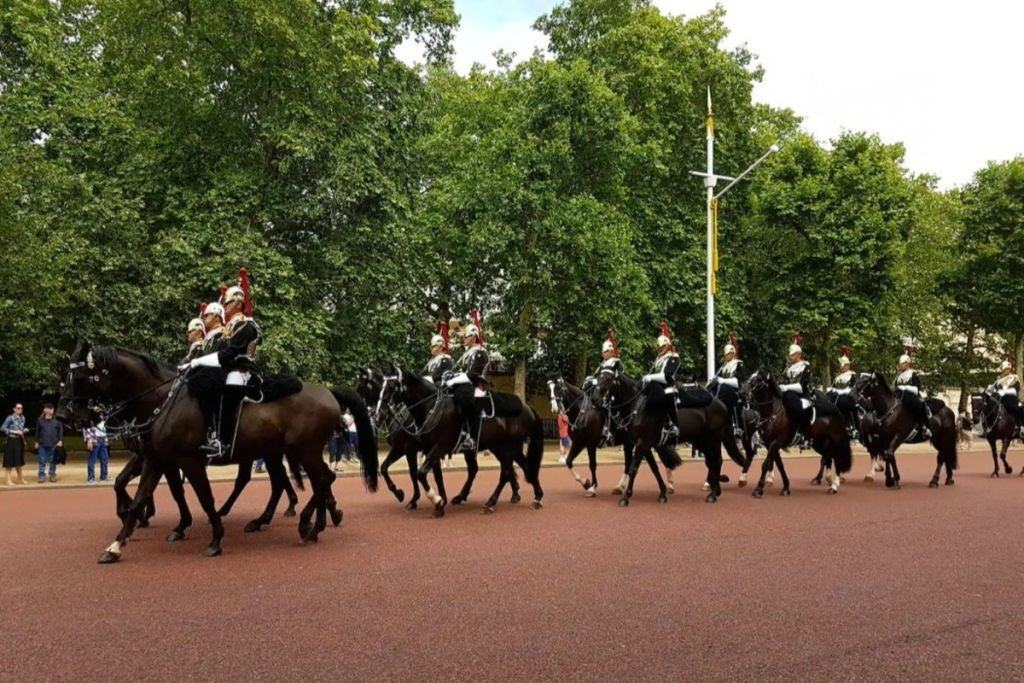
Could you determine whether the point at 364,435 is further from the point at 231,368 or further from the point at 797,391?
the point at 797,391

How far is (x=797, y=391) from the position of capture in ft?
53.8

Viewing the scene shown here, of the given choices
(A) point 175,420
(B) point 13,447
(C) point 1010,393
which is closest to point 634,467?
(A) point 175,420

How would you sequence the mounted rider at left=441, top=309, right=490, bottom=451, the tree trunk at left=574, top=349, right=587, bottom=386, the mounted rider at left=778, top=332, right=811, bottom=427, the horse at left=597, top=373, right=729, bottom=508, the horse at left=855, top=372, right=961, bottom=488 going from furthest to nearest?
the tree trunk at left=574, top=349, right=587, bottom=386
the horse at left=855, top=372, right=961, bottom=488
the mounted rider at left=778, top=332, right=811, bottom=427
the horse at left=597, top=373, right=729, bottom=508
the mounted rider at left=441, top=309, right=490, bottom=451

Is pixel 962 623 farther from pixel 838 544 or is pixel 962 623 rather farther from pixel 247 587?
pixel 247 587

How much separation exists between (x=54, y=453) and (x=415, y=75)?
18.1 metres

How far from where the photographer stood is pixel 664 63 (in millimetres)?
34969

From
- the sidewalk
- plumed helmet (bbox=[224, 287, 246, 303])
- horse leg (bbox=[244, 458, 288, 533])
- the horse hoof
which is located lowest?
the sidewalk

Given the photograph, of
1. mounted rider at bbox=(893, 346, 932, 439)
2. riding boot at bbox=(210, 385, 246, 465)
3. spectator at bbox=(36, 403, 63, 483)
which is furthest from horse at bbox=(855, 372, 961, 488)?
spectator at bbox=(36, 403, 63, 483)

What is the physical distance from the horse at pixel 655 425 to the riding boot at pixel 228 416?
670cm

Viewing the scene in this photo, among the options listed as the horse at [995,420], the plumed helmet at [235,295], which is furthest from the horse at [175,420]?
the horse at [995,420]

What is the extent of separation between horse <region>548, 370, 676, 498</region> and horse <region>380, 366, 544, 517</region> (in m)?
1.40

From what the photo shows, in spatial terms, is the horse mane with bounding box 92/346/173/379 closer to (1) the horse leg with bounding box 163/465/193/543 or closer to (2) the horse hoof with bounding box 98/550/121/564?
(1) the horse leg with bounding box 163/465/193/543

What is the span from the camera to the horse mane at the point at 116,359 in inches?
392

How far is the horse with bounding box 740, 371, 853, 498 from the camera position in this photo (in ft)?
52.5
